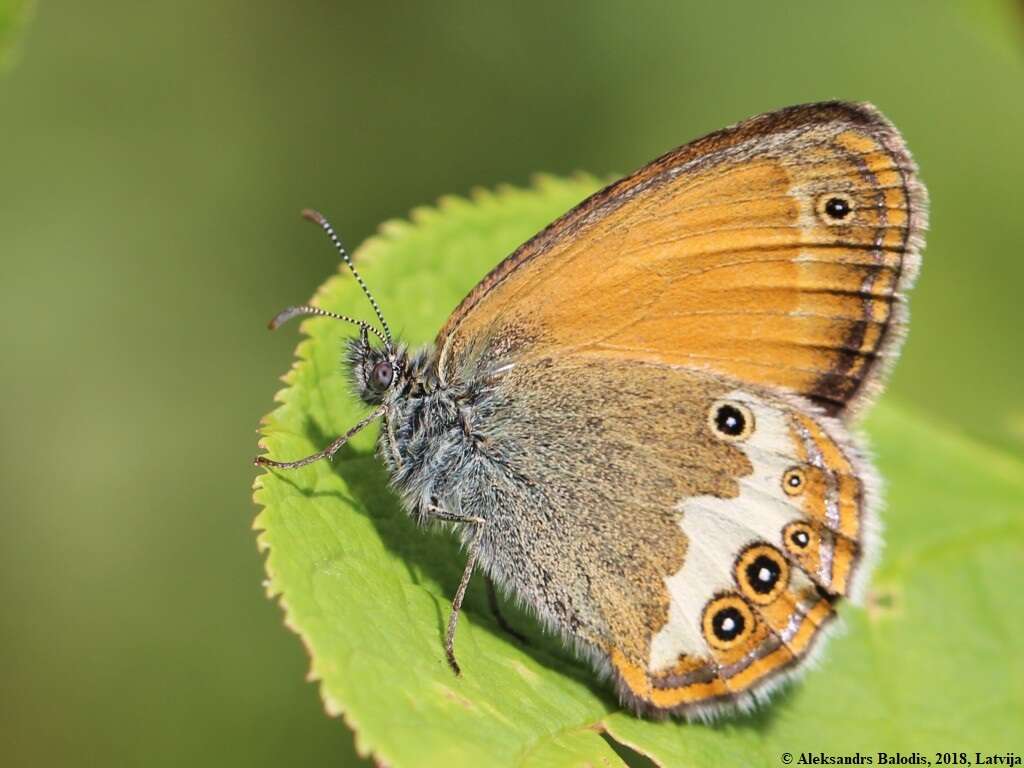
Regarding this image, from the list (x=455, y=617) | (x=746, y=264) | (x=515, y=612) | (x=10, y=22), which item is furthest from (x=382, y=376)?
(x=10, y=22)

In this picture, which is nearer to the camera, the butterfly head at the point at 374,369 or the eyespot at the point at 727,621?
the eyespot at the point at 727,621

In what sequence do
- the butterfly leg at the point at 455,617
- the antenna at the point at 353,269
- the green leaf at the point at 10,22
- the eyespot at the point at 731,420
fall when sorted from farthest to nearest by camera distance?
the antenna at the point at 353,269, the eyespot at the point at 731,420, the butterfly leg at the point at 455,617, the green leaf at the point at 10,22

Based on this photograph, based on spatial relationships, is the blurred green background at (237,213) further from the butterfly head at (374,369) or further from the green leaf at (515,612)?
the butterfly head at (374,369)

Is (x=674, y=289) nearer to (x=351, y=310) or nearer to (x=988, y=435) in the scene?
(x=351, y=310)

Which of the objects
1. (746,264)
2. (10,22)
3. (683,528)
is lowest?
(683,528)

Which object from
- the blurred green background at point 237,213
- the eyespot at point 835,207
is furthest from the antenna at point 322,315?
the blurred green background at point 237,213

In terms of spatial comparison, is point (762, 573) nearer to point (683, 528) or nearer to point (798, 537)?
point (798, 537)

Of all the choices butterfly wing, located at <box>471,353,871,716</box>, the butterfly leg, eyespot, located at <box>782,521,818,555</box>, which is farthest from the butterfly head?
eyespot, located at <box>782,521,818,555</box>
